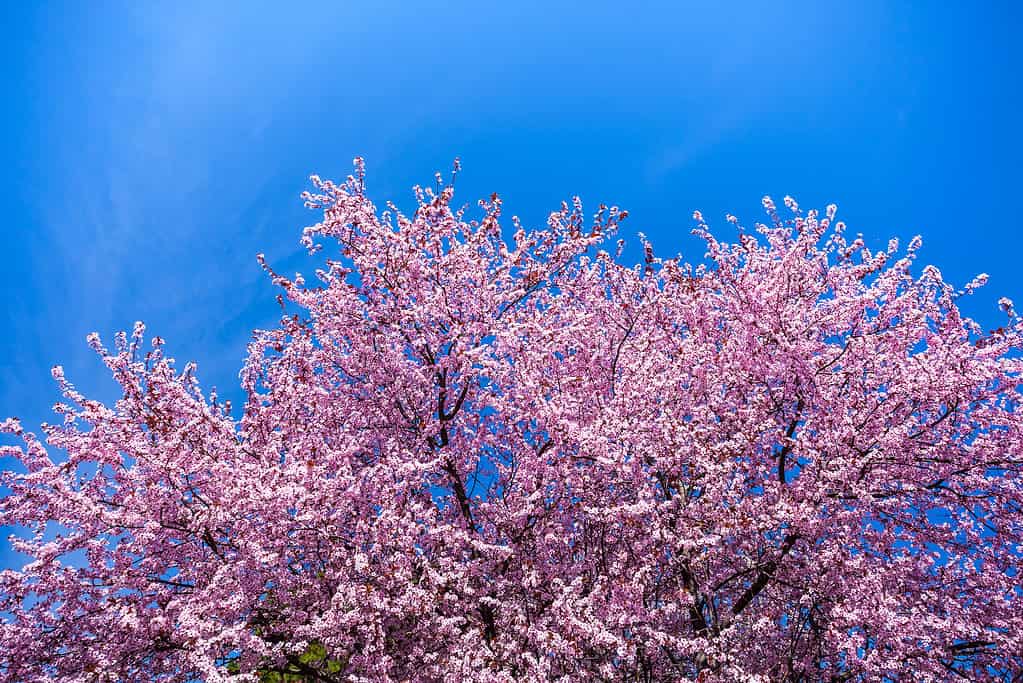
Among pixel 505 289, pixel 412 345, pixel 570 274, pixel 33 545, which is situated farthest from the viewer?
pixel 570 274

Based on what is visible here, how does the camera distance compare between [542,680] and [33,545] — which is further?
[33,545]

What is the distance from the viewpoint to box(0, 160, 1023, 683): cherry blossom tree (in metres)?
7.74

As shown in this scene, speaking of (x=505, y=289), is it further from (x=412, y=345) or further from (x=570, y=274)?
(x=570, y=274)

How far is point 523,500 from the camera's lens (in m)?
9.15

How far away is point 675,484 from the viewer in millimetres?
9016

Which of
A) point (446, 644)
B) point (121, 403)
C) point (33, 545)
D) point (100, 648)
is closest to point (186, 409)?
point (121, 403)

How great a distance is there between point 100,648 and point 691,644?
750 centimetres

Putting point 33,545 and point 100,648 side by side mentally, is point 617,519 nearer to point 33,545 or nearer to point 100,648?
point 100,648

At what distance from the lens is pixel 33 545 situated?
8641 millimetres

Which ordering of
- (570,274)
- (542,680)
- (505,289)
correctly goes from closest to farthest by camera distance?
(542,680), (505,289), (570,274)

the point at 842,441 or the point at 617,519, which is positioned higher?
the point at 842,441

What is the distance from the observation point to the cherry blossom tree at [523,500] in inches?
305

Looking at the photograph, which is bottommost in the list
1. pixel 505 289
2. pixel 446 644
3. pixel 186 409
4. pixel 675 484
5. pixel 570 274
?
pixel 446 644

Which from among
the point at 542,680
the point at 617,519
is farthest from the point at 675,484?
the point at 542,680
